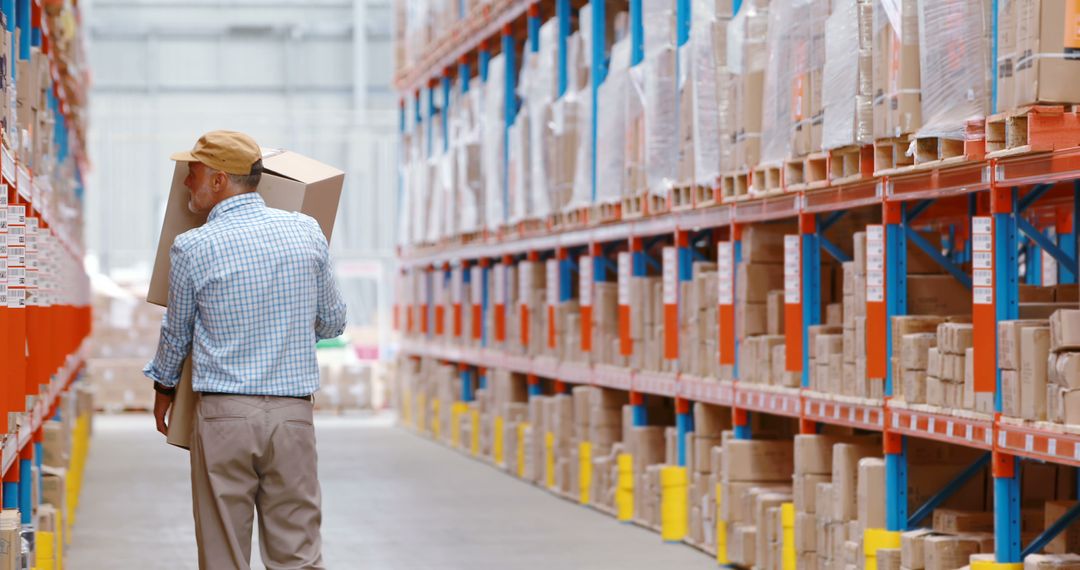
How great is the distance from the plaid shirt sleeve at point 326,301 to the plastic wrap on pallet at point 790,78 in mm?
3458

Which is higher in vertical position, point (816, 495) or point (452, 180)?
point (452, 180)

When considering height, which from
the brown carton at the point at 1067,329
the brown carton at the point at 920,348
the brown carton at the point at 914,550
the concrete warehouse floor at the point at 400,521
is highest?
the brown carton at the point at 1067,329

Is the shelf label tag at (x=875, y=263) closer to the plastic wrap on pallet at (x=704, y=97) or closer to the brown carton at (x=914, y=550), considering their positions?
the brown carton at (x=914, y=550)

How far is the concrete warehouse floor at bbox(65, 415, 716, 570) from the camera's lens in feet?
31.4

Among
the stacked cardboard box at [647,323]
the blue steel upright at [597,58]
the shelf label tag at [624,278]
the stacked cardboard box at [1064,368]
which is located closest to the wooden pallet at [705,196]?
the stacked cardboard box at [647,323]

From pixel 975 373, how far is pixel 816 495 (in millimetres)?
1744

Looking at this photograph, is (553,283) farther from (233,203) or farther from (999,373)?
(233,203)

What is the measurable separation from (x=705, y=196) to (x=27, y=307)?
4.18 metres

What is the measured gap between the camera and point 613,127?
36.4ft

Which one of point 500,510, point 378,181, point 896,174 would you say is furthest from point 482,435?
point 378,181

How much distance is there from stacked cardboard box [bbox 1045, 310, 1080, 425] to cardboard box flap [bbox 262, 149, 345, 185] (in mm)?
2641

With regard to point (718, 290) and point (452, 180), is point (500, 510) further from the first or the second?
point (452, 180)

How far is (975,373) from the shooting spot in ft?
21.5

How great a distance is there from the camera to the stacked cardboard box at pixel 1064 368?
5.92 meters
